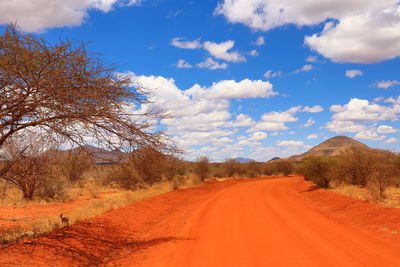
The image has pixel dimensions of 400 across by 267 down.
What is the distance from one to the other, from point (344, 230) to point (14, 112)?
10951mm

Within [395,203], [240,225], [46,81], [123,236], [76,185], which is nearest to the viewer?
[46,81]

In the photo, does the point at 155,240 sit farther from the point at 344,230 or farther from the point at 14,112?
the point at 344,230

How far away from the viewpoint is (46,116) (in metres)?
7.71

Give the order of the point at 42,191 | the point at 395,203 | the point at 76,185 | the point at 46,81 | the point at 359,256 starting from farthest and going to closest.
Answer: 1. the point at 76,185
2. the point at 42,191
3. the point at 395,203
4. the point at 359,256
5. the point at 46,81

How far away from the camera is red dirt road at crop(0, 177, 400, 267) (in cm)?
797

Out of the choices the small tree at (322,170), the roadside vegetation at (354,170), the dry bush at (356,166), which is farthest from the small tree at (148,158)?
the small tree at (322,170)

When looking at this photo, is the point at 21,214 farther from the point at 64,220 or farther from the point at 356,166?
the point at 356,166

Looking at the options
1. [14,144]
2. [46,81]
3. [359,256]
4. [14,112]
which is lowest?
[359,256]

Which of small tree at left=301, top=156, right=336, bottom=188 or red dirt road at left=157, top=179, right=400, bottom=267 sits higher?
small tree at left=301, top=156, right=336, bottom=188

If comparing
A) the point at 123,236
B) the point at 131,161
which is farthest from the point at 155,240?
the point at 131,161

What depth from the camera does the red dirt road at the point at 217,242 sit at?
314 inches

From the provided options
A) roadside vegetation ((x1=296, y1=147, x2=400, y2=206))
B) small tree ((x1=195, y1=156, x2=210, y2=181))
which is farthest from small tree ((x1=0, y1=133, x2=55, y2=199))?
small tree ((x1=195, y1=156, x2=210, y2=181))

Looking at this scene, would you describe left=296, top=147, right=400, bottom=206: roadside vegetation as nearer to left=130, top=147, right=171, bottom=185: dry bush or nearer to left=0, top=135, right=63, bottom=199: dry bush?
left=130, top=147, right=171, bottom=185: dry bush


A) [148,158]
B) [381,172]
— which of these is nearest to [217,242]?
[148,158]
